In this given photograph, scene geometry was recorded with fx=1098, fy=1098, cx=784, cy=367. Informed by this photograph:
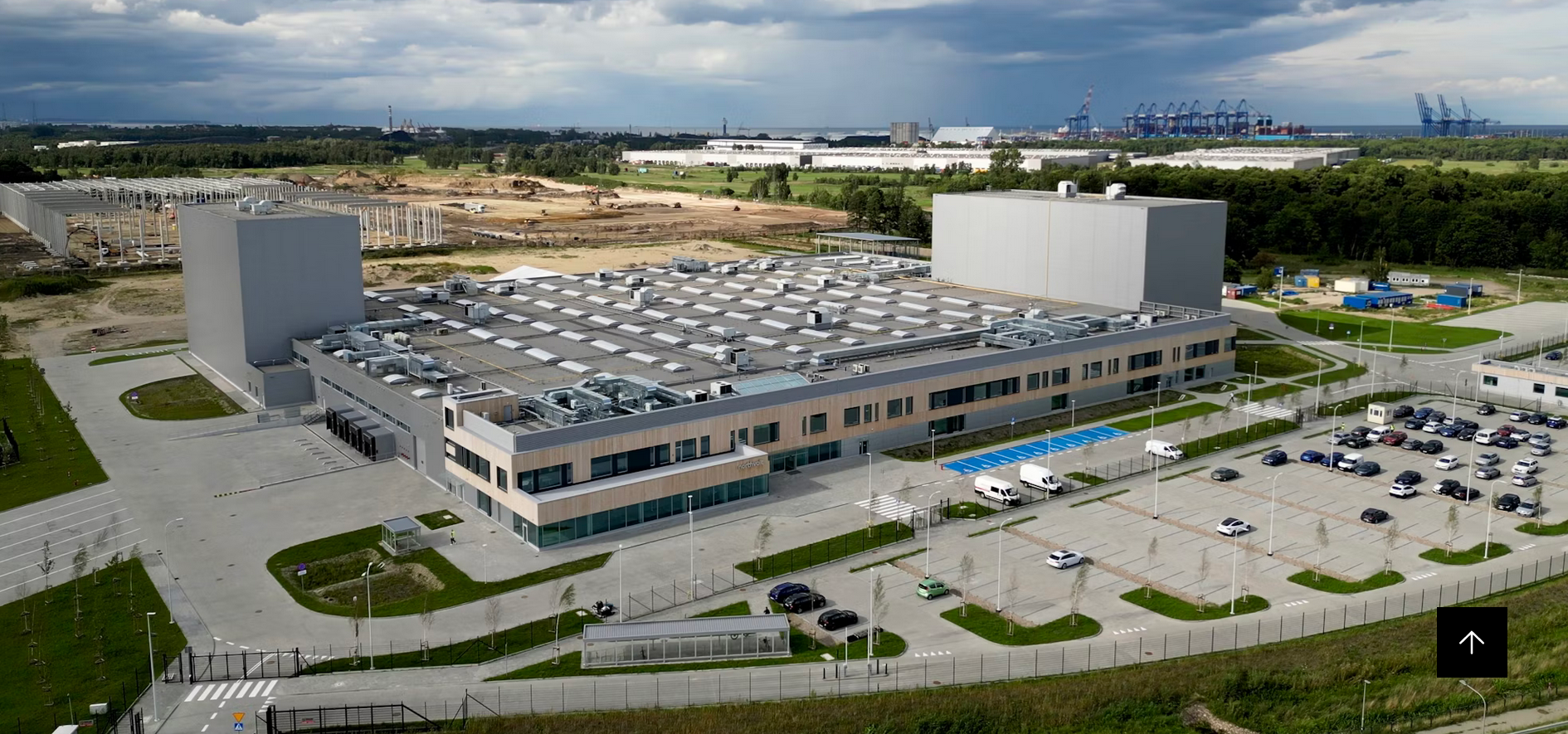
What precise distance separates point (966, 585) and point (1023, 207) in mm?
48039

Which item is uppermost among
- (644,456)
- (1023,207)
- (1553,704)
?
(1023,207)

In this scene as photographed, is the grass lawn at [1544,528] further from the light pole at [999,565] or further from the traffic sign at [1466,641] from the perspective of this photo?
the traffic sign at [1466,641]

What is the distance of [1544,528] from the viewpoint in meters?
45.4

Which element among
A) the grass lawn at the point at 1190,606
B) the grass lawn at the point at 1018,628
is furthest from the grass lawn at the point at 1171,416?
the grass lawn at the point at 1018,628

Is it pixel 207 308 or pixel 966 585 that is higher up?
pixel 207 308

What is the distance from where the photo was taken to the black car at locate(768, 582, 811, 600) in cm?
3828

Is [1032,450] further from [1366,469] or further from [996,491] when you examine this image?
[1366,469]

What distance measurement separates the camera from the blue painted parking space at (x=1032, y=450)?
5418 cm

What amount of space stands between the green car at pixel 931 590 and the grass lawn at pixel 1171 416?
2531 centimetres

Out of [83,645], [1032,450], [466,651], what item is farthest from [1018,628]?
[83,645]

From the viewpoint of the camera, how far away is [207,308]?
240 feet

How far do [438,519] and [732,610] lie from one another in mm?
15832

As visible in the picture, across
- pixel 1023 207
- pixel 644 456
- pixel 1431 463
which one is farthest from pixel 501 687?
pixel 1023 207

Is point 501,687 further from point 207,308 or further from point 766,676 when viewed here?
point 207,308
